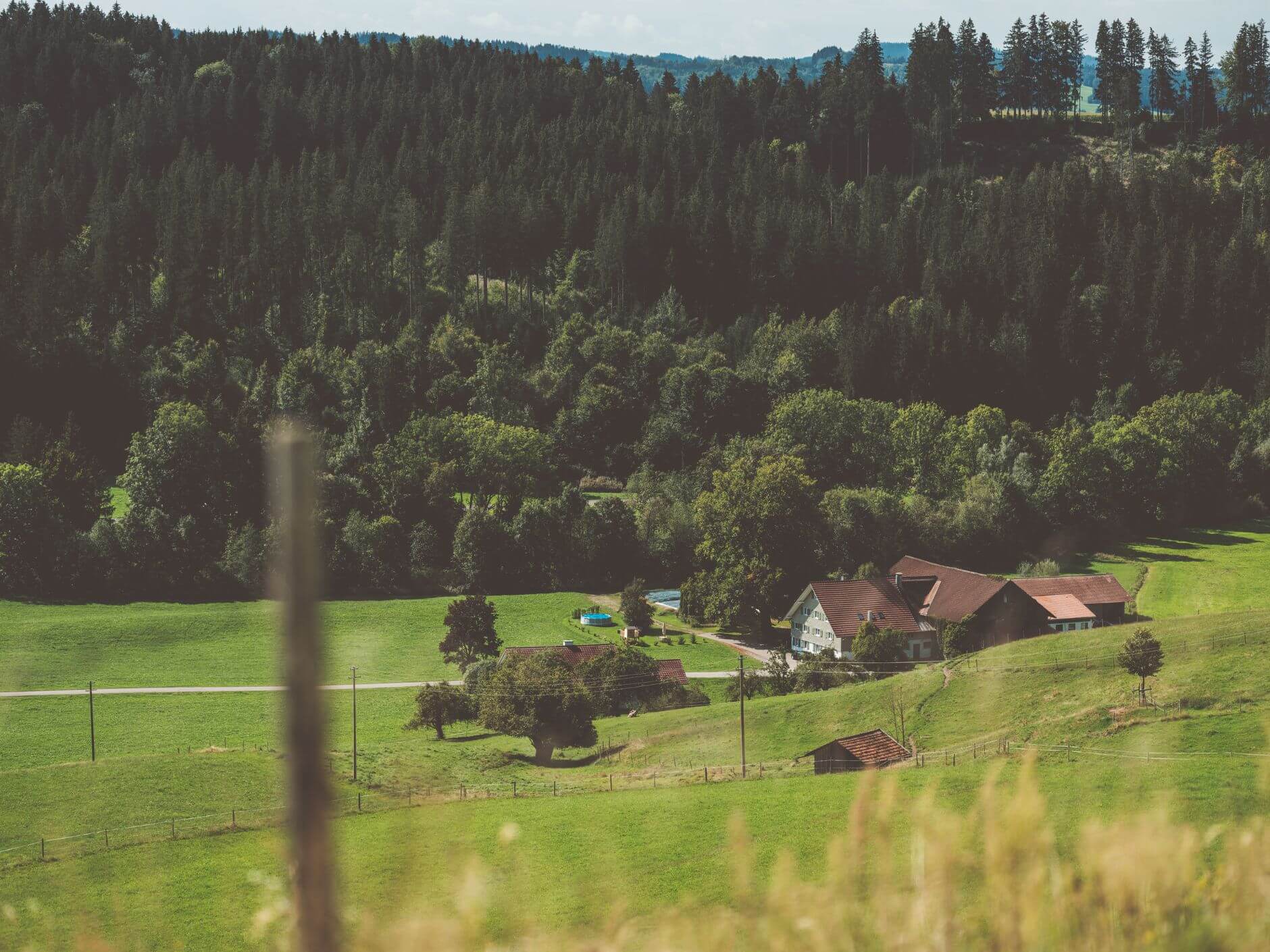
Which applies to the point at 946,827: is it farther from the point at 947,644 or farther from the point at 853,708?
the point at 947,644

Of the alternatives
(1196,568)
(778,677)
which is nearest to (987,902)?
(778,677)

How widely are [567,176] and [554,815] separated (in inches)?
3818

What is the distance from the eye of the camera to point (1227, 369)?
97188 millimetres

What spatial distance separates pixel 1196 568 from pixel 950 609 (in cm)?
2029

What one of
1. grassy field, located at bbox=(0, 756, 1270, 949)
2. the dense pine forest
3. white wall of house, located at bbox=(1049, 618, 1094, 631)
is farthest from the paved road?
grassy field, located at bbox=(0, 756, 1270, 949)

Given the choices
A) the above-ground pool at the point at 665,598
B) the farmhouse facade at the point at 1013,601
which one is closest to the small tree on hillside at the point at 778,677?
the farmhouse facade at the point at 1013,601

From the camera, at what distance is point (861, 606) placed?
5441 cm

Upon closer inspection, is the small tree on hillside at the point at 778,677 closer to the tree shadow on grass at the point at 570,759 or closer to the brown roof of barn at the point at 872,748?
the tree shadow on grass at the point at 570,759

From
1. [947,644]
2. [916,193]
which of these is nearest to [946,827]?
[947,644]

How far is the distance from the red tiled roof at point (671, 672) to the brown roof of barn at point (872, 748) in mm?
12970

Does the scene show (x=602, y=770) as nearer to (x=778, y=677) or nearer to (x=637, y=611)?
(x=778, y=677)

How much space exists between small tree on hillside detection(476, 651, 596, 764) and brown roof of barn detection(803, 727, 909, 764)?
8.55 metres

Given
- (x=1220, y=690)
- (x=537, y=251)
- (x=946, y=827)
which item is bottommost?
(x=1220, y=690)

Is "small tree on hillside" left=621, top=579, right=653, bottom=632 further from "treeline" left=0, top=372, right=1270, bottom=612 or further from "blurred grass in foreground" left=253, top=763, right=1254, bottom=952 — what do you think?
"blurred grass in foreground" left=253, top=763, right=1254, bottom=952
